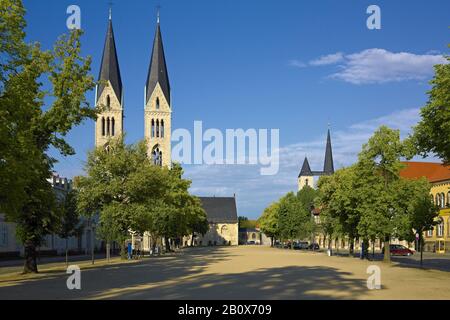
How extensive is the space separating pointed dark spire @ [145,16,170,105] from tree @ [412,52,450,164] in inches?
3701

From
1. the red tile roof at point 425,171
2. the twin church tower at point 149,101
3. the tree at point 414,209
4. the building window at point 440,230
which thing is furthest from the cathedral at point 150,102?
the tree at point 414,209

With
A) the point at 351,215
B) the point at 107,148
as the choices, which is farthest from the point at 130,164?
the point at 351,215

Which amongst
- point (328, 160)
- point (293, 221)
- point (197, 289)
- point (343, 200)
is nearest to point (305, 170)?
point (328, 160)

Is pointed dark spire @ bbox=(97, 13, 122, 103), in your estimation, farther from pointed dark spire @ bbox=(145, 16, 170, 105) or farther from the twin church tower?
pointed dark spire @ bbox=(145, 16, 170, 105)

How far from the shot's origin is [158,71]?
12506cm

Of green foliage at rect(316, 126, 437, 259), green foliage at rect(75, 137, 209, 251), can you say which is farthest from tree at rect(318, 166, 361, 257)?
green foliage at rect(75, 137, 209, 251)

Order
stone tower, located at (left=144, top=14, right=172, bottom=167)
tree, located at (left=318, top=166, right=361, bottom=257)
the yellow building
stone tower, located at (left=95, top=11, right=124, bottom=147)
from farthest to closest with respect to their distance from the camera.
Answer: stone tower, located at (left=144, top=14, right=172, bottom=167), stone tower, located at (left=95, top=11, right=124, bottom=147), the yellow building, tree, located at (left=318, top=166, right=361, bottom=257)

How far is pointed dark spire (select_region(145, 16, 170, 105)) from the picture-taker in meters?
122

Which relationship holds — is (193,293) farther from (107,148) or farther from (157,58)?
(157,58)

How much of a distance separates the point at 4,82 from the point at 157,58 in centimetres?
9951

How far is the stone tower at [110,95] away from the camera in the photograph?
116m

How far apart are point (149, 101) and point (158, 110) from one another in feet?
9.07

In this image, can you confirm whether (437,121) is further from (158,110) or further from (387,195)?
(158,110)

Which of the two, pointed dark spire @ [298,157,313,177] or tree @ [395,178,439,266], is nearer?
tree @ [395,178,439,266]
